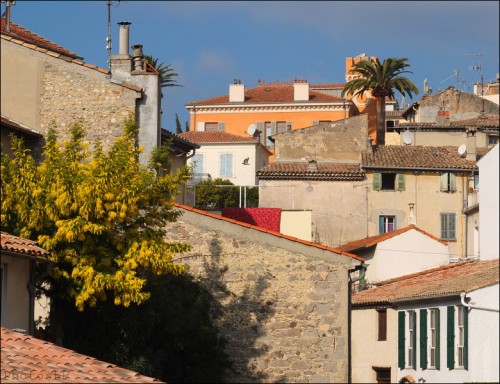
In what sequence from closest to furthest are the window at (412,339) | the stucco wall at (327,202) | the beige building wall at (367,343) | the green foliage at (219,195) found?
the window at (412,339) < the beige building wall at (367,343) < the stucco wall at (327,202) < the green foliage at (219,195)

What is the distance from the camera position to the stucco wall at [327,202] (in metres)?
57.7

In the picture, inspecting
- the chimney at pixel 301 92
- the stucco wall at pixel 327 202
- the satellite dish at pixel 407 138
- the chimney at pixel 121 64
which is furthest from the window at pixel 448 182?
the chimney at pixel 301 92

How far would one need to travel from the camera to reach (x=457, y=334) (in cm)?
1364

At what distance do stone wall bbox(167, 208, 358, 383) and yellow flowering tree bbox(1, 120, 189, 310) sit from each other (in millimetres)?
3383

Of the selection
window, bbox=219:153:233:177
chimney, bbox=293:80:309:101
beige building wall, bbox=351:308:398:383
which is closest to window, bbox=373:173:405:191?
window, bbox=219:153:233:177

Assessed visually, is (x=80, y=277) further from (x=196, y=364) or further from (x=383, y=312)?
(x=383, y=312)

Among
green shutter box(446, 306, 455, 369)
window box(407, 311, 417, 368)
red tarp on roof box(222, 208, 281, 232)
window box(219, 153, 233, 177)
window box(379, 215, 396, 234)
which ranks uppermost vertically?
window box(219, 153, 233, 177)

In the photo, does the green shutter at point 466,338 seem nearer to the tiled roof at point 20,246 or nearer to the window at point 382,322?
the tiled roof at point 20,246

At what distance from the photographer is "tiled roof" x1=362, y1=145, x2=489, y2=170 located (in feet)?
190

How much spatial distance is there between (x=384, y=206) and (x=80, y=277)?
3650cm

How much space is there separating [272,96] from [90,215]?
2627 inches

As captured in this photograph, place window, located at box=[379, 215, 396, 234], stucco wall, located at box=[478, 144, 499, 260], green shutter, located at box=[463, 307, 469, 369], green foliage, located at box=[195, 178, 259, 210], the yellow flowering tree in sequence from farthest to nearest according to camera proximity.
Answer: green foliage, located at box=[195, 178, 259, 210]
window, located at box=[379, 215, 396, 234]
the yellow flowering tree
green shutter, located at box=[463, 307, 469, 369]
stucco wall, located at box=[478, 144, 499, 260]

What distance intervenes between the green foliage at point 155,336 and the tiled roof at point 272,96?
61899 mm

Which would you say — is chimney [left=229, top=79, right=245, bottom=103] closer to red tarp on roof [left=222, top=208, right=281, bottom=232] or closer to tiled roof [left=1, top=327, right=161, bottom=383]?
red tarp on roof [left=222, top=208, right=281, bottom=232]
